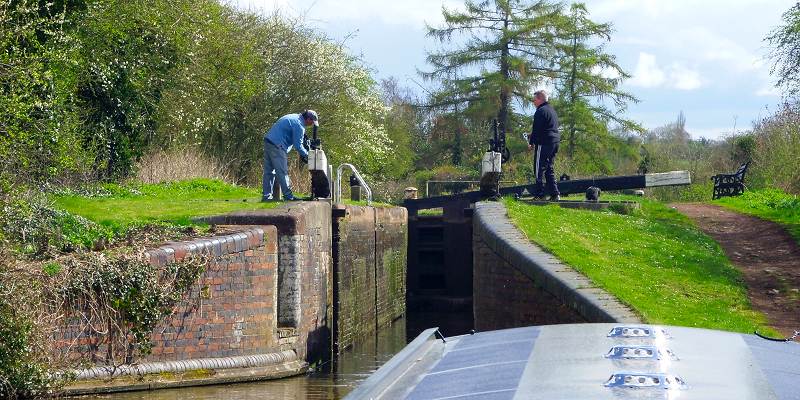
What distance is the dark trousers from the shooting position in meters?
18.4

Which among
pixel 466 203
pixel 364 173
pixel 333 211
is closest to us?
pixel 333 211

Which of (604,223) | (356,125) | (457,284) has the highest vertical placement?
(356,125)

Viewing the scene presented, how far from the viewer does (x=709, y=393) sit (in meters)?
2.83

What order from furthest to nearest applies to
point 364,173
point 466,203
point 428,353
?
point 364,173 → point 466,203 → point 428,353

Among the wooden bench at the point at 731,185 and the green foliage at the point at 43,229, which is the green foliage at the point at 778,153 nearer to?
the wooden bench at the point at 731,185

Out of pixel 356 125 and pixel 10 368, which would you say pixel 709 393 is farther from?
pixel 356 125

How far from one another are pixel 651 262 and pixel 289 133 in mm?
5821

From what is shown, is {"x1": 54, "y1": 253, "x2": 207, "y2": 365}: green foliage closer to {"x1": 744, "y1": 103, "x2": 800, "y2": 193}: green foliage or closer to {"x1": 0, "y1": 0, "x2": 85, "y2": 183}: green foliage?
{"x1": 0, "y1": 0, "x2": 85, "y2": 183}: green foliage

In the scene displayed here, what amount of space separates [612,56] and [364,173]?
11666 millimetres

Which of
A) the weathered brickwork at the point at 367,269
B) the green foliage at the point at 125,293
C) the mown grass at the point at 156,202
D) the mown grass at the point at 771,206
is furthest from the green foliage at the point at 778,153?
the green foliage at the point at 125,293

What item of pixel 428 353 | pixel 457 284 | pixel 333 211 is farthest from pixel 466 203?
pixel 428 353

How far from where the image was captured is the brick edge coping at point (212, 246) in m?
12.8

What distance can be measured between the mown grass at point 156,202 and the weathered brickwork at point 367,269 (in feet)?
5.47

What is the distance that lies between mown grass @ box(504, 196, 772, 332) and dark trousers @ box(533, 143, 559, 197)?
2.60 ft
